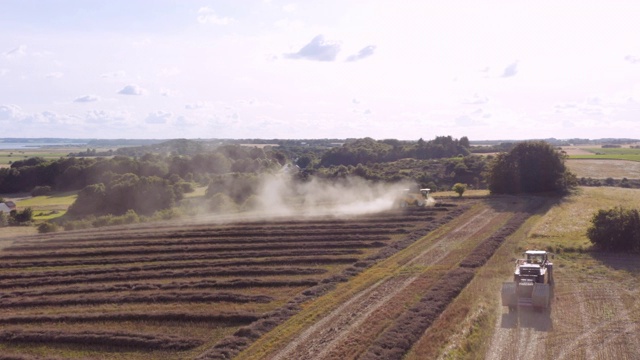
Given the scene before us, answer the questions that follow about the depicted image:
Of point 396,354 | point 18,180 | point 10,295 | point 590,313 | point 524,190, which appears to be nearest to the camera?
point 396,354

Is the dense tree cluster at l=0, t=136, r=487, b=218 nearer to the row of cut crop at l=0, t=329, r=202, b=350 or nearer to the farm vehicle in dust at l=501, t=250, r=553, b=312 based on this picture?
the row of cut crop at l=0, t=329, r=202, b=350

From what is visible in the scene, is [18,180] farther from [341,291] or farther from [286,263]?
[341,291]

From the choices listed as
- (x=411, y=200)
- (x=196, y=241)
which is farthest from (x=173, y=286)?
(x=411, y=200)

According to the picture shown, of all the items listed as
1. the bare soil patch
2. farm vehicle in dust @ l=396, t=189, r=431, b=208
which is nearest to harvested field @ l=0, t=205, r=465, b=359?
farm vehicle in dust @ l=396, t=189, r=431, b=208

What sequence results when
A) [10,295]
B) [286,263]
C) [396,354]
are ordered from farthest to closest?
[286,263]
[10,295]
[396,354]

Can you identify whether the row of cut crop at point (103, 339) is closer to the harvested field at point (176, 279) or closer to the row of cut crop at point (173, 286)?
the harvested field at point (176, 279)

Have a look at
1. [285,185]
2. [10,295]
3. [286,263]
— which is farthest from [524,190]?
[10,295]
